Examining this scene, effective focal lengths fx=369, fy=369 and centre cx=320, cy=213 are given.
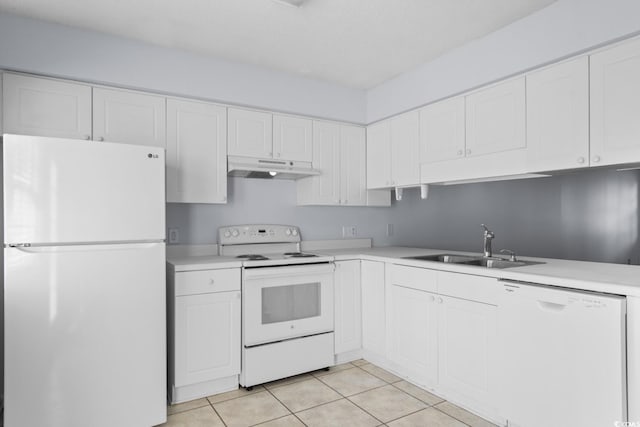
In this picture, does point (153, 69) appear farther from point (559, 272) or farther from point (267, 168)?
point (559, 272)

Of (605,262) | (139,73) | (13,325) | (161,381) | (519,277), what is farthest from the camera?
(139,73)

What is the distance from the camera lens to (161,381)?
89.0 inches

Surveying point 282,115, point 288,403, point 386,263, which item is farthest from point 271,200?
point 288,403

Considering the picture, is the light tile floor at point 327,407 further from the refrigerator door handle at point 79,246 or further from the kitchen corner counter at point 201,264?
the refrigerator door handle at point 79,246

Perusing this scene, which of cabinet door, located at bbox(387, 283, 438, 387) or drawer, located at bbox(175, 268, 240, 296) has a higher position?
drawer, located at bbox(175, 268, 240, 296)

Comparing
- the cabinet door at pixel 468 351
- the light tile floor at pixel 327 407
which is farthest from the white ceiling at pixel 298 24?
the light tile floor at pixel 327 407

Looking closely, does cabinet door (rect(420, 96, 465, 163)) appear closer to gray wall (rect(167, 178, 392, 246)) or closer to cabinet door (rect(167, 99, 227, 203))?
gray wall (rect(167, 178, 392, 246))

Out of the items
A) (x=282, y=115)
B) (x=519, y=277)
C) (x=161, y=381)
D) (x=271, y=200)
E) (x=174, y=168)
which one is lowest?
(x=161, y=381)

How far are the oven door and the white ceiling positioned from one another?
1706 mm

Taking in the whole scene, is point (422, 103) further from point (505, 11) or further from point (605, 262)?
point (605, 262)

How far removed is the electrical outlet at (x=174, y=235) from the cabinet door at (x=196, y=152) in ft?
1.04

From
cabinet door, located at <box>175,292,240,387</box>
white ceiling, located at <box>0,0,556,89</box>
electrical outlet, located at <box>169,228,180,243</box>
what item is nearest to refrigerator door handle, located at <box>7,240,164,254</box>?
cabinet door, located at <box>175,292,240,387</box>

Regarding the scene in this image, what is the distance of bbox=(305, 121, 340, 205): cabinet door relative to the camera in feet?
11.7

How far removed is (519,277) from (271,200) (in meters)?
2.21
